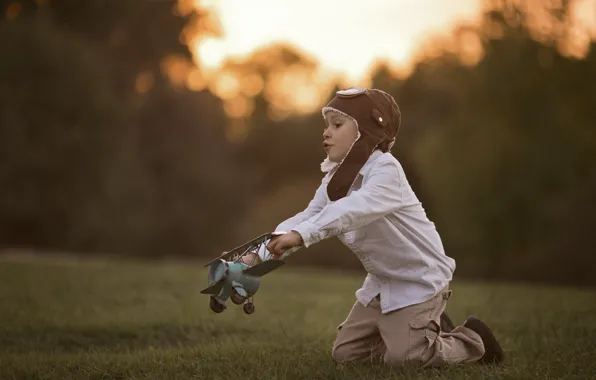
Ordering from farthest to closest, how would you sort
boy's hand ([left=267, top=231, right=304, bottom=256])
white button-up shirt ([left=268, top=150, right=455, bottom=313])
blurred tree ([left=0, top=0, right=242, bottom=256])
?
blurred tree ([left=0, top=0, right=242, bottom=256])
white button-up shirt ([left=268, top=150, right=455, bottom=313])
boy's hand ([left=267, top=231, right=304, bottom=256])

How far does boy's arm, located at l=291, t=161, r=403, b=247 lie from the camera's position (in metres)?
3.58

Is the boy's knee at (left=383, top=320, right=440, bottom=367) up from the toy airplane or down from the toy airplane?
down

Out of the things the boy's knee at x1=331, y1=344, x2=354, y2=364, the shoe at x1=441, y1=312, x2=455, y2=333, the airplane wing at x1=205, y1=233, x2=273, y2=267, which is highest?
the airplane wing at x1=205, y1=233, x2=273, y2=267

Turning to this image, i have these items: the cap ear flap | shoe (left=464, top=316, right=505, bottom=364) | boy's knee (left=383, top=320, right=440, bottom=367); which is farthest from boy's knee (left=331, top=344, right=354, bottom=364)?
the cap ear flap

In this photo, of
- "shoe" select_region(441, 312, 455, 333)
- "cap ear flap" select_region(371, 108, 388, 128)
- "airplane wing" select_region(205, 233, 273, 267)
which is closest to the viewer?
"airplane wing" select_region(205, 233, 273, 267)

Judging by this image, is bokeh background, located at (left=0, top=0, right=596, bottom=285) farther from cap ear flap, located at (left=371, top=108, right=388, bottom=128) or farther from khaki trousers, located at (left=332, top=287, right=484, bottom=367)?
cap ear flap, located at (left=371, top=108, right=388, bottom=128)

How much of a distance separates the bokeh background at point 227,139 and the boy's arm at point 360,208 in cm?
1916

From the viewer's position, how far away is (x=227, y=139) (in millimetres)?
31531

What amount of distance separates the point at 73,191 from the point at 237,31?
39.0 feet

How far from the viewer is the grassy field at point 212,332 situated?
407cm

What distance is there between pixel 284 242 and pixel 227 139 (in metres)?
28.3

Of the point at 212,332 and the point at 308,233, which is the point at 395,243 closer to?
the point at 308,233

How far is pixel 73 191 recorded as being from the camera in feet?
85.3

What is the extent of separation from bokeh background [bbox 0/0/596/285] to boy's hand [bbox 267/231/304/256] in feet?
64.9
